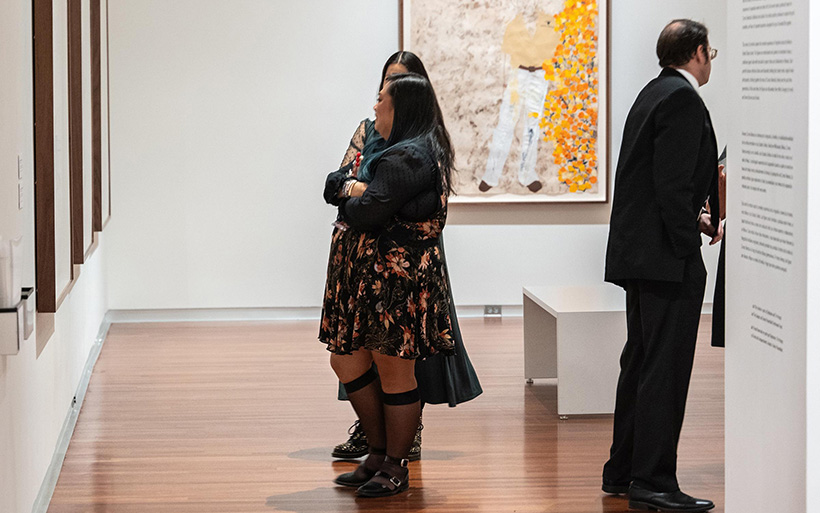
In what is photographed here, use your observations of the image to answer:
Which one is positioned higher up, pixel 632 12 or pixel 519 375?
pixel 632 12

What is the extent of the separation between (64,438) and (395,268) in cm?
200

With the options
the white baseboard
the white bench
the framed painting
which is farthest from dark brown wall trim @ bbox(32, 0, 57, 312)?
the framed painting

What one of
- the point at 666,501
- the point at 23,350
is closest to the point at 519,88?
the point at 666,501

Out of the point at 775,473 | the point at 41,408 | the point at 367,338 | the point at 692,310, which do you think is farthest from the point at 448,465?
the point at 775,473

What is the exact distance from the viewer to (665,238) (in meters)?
3.90

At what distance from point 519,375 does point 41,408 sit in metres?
3.15

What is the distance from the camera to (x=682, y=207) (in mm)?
3820

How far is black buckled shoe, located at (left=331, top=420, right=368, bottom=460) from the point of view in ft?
15.8

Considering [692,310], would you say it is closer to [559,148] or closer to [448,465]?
[448,465]

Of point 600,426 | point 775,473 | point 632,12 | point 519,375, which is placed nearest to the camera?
point 775,473

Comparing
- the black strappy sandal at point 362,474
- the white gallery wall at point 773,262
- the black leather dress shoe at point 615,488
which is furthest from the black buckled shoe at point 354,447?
the white gallery wall at point 773,262

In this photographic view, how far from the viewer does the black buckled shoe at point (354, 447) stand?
4816 millimetres

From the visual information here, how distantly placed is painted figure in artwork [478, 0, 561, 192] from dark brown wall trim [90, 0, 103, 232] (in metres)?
3.18

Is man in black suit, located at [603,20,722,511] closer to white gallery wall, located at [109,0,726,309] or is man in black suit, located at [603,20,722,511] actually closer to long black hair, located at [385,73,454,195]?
long black hair, located at [385,73,454,195]
